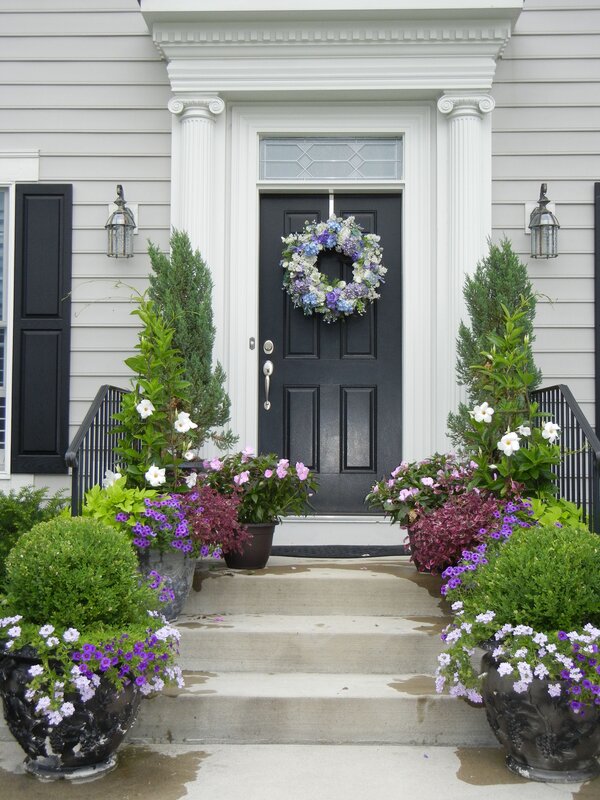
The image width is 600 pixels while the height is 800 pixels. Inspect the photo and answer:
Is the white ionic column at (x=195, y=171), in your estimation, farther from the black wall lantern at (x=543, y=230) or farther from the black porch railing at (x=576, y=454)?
the black porch railing at (x=576, y=454)

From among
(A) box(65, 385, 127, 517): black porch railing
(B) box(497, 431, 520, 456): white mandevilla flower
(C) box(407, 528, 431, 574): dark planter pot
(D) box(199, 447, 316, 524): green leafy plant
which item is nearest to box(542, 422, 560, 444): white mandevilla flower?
(B) box(497, 431, 520, 456): white mandevilla flower

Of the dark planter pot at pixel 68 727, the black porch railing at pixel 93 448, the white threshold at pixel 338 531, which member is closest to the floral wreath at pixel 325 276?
the white threshold at pixel 338 531

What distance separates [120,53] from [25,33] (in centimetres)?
58

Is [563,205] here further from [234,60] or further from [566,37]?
[234,60]

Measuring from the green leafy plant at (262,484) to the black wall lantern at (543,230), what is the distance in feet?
6.35

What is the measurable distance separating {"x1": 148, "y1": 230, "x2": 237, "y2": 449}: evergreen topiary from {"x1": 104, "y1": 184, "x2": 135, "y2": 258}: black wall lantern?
445 millimetres

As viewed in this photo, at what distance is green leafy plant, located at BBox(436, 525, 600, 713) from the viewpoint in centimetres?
279

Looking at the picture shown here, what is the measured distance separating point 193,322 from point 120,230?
81 centimetres

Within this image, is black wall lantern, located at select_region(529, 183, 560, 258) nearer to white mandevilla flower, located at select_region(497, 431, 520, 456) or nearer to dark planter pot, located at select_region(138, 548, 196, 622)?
white mandevilla flower, located at select_region(497, 431, 520, 456)

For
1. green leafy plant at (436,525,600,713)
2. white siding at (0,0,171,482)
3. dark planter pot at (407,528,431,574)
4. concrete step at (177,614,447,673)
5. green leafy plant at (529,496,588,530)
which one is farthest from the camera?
white siding at (0,0,171,482)

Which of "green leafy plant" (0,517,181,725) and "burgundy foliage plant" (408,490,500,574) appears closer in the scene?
"green leafy plant" (0,517,181,725)

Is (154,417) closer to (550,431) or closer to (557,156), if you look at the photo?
(550,431)

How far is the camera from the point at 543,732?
285 cm

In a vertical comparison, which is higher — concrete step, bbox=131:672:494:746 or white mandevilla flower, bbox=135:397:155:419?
white mandevilla flower, bbox=135:397:155:419
